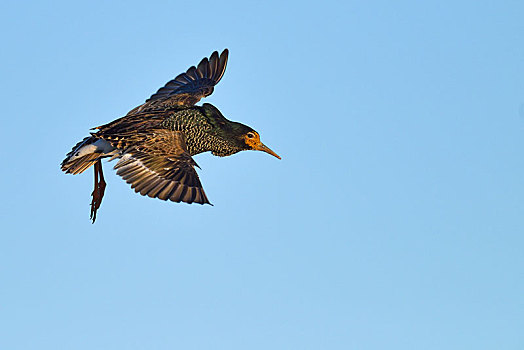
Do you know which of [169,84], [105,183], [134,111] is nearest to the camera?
[105,183]

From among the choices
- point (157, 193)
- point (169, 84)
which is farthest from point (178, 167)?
point (169, 84)

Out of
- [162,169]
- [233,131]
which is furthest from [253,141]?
[162,169]

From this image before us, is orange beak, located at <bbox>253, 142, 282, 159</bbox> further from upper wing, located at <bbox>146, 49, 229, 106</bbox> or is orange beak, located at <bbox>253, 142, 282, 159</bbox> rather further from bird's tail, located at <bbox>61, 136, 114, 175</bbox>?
bird's tail, located at <bbox>61, 136, 114, 175</bbox>

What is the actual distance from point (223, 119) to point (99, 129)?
3056 millimetres

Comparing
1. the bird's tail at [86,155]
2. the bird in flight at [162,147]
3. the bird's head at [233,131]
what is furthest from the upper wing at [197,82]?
the bird's tail at [86,155]

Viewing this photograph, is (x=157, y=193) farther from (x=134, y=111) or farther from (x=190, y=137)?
(x=134, y=111)

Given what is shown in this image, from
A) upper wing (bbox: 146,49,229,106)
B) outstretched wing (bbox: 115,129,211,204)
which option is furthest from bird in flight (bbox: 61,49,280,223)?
upper wing (bbox: 146,49,229,106)

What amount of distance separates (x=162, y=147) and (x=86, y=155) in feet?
6.44

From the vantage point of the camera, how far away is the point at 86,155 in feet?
64.0

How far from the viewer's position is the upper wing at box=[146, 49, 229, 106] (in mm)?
23636

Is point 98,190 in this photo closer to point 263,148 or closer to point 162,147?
Result: point 162,147

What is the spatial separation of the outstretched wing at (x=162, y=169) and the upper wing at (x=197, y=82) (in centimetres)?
438

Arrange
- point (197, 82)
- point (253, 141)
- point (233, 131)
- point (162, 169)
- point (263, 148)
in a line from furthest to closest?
point (197, 82)
point (263, 148)
point (253, 141)
point (233, 131)
point (162, 169)

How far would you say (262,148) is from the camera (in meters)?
21.5
